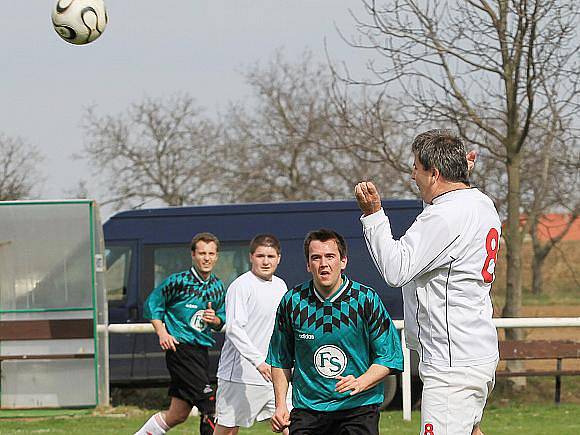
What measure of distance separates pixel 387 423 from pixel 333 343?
551 cm

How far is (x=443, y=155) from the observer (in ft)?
15.7

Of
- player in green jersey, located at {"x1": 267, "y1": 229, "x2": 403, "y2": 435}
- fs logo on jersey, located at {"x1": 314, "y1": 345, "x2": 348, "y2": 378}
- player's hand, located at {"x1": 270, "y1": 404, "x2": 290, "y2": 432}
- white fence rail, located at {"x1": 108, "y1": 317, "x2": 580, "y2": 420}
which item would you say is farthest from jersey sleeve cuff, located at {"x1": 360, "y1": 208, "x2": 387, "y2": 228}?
white fence rail, located at {"x1": 108, "y1": 317, "x2": 580, "y2": 420}

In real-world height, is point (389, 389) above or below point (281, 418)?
below

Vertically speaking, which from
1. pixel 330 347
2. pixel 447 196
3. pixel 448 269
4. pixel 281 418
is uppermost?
→ pixel 447 196

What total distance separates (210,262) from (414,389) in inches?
173

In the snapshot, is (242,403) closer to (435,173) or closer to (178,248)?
(435,173)

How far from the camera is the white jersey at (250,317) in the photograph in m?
7.79

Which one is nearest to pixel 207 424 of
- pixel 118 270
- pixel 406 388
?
A: pixel 406 388

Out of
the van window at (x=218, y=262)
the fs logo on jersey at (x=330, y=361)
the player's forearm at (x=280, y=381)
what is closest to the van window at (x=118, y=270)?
the van window at (x=218, y=262)

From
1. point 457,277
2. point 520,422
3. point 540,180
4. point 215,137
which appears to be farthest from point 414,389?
point 215,137

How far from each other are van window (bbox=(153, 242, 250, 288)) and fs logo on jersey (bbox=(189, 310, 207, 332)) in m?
3.52

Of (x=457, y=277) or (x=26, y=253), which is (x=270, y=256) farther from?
(x=26, y=253)

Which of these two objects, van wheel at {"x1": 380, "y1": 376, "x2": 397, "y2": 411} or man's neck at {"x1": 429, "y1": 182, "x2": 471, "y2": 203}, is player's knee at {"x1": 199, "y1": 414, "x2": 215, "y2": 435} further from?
man's neck at {"x1": 429, "y1": 182, "x2": 471, "y2": 203}

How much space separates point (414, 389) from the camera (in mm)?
12164
